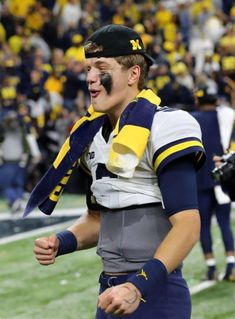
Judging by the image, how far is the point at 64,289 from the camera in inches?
362

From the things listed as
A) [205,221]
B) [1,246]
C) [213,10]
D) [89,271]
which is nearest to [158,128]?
[205,221]

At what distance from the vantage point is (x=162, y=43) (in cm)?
2330

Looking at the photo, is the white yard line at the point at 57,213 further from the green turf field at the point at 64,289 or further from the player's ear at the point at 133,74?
the player's ear at the point at 133,74

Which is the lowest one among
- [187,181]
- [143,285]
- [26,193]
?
[26,193]

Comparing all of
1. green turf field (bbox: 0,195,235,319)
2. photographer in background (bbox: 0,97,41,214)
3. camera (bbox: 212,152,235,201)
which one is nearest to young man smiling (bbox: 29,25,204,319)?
camera (bbox: 212,152,235,201)

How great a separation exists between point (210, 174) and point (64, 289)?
5.62 ft

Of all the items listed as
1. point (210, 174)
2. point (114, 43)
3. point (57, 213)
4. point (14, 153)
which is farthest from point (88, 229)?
point (14, 153)

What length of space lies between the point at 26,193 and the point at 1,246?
549 centimetres

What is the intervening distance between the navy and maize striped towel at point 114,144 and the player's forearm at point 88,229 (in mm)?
257

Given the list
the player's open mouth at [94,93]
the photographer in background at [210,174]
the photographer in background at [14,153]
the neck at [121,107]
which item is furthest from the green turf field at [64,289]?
the player's open mouth at [94,93]

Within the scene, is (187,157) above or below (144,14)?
above

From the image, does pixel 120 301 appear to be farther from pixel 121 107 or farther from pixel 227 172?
pixel 227 172

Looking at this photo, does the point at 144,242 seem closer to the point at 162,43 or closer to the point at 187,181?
the point at 187,181

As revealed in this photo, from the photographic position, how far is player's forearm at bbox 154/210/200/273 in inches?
141
